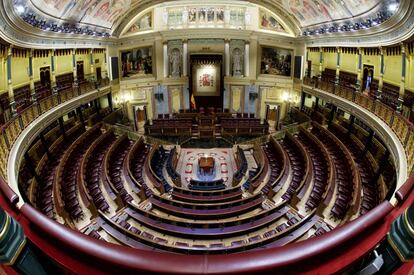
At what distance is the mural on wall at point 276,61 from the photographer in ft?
73.0

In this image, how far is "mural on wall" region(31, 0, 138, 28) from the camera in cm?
1279

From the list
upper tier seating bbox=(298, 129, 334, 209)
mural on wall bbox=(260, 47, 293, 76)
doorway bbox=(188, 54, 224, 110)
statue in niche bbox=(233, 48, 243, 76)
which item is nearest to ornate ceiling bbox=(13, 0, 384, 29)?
mural on wall bbox=(260, 47, 293, 76)

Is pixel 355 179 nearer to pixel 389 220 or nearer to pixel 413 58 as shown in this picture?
pixel 413 58

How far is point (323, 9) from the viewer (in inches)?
626

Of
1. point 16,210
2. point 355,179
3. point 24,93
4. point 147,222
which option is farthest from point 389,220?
point 24,93

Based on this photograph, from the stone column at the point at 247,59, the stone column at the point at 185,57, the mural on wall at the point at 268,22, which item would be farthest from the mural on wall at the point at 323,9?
the stone column at the point at 185,57

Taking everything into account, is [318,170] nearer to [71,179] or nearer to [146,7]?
[71,179]

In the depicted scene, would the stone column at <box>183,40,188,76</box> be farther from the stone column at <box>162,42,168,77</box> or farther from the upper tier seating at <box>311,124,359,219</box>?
the upper tier seating at <box>311,124,359,219</box>

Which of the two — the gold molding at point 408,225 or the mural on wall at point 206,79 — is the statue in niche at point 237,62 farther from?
the gold molding at point 408,225

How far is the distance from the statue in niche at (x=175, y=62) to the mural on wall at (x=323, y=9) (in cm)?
852

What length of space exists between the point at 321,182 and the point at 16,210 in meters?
11.6

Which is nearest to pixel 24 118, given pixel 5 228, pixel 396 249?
pixel 5 228

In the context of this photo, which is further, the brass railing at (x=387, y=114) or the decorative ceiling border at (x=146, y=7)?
the decorative ceiling border at (x=146, y=7)

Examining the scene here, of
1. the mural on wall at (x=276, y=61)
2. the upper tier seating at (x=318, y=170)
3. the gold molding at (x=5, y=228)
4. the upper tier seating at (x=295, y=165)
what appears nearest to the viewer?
the gold molding at (x=5, y=228)
